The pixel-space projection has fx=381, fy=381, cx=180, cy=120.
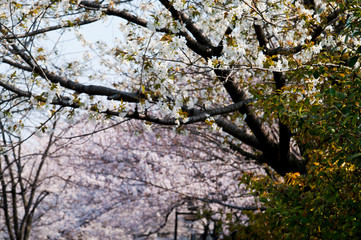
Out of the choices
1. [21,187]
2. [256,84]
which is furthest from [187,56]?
[21,187]

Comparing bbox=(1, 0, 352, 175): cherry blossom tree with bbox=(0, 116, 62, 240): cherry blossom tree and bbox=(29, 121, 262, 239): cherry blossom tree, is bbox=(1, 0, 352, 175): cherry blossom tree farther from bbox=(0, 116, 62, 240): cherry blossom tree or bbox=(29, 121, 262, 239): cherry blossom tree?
bbox=(29, 121, 262, 239): cherry blossom tree

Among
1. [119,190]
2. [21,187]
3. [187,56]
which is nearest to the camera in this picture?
[187,56]

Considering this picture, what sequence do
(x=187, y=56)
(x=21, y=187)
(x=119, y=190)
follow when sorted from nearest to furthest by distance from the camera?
(x=187, y=56) → (x=21, y=187) → (x=119, y=190)

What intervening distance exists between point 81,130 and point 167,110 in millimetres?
8625

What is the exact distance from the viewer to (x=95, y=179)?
1111cm

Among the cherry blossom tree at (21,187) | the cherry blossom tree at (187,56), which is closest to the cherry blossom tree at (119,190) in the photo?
the cherry blossom tree at (21,187)

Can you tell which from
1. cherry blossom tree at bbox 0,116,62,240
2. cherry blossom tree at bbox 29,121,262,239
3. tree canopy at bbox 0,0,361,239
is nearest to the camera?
tree canopy at bbox 0,0,361,239

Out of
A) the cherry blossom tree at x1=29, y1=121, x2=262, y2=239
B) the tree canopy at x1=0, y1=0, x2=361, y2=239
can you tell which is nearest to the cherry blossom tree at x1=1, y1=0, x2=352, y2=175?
the tree canopy at x1=0, y1=0, x2=361, y2=239

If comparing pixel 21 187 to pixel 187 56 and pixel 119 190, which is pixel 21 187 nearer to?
pixel 119 190

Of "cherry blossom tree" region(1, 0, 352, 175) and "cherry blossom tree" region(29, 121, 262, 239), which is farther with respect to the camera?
"cherry blossom tree" region(29, 121, 262, 239)

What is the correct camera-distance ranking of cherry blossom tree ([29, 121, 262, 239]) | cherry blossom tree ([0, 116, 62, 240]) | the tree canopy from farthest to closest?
cherry blossom tree ([29, 121, 262, 239]) < cherry blossom tree ([0, 116, 62, 240]) < the tree canopy

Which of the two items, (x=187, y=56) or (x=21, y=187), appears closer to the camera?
(x=187, y=56)

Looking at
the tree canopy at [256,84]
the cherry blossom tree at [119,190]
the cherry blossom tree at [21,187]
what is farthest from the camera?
the cherry blossom tree at [119,190]

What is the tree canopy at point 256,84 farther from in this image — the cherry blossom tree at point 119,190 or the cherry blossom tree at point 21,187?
the cherry blossom tree at point 119,190
